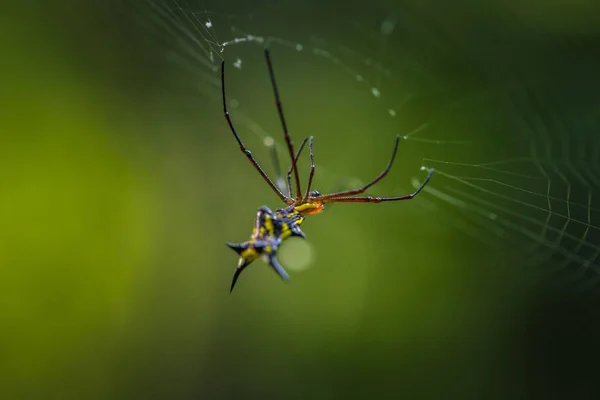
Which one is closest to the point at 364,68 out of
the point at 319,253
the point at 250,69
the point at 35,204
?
the point at 250,69

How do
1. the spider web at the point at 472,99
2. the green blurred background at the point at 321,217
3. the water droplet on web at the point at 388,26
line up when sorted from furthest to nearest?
the water droplet on web at the point at 388,26 → the green blurred background at the point at 321,217 → the spider web at the point at 472,99

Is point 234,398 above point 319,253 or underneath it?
underneath

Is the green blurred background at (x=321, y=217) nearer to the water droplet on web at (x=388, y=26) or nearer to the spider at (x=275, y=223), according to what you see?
the water droplet on web at (x=388, y=26)

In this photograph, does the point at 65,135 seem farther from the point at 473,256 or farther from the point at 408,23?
the point at 473,256

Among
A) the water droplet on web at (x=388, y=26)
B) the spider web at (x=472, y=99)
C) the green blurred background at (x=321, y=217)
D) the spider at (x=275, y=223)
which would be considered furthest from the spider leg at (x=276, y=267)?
the water droplet on web at (x=388, y=26)

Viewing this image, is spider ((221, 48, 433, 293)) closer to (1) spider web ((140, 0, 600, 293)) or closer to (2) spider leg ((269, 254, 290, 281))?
(2) spider leg ((269, 254, 290, 281))

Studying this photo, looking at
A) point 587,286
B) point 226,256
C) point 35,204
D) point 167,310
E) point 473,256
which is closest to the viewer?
point 587,286
